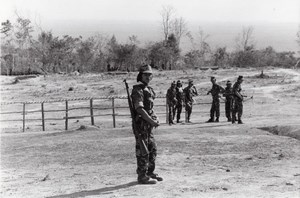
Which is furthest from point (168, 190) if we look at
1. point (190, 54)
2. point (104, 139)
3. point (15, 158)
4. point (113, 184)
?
point (190, 54)

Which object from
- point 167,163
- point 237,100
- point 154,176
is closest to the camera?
point 154,176

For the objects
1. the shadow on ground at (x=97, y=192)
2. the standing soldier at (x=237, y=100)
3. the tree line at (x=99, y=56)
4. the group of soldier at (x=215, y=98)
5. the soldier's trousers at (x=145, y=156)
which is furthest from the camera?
the tree line at (x=99, y=56)

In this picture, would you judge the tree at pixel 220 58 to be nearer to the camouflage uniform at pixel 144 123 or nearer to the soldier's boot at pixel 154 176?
the soldier's boot at pixel 154 176

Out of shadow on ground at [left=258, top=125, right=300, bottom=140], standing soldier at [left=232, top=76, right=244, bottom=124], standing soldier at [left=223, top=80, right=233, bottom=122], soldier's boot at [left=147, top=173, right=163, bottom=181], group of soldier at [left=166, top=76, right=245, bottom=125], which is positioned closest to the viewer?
soldier's boot at [left=147, top=173, right=163, bottom=181]

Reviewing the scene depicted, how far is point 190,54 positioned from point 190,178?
64.8 metres

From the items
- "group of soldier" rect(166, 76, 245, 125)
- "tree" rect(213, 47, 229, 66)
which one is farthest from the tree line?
"group of soldier" rect(166, 76, 245, 125)

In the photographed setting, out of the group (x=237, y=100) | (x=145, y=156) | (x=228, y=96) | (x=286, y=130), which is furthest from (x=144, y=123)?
(x=228, y=96)

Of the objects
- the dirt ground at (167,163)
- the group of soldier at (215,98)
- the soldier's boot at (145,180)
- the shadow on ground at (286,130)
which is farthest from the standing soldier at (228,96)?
the soldier's boot at (145,180)

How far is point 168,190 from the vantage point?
20.9 ft

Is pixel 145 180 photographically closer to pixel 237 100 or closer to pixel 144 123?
pixel 144 123

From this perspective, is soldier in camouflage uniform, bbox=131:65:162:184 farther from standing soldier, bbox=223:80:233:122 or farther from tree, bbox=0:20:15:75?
tree, bbox=0:20:15:75

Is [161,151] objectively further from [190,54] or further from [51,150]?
[190,54]

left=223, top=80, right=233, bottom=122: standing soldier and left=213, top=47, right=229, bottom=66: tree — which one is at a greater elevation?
left=213, top=47, right=229, bottom=66: tree

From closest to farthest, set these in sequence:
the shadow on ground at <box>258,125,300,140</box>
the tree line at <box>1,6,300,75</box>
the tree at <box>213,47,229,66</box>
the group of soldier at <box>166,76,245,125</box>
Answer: the shadow on ground at <box>258,125,300,140</box> → the group of soldier at <box>166,76,245,125</box> → the tree line at <box>1,6,300,75</box> → the tree at <box>213,47,229,66</box>
